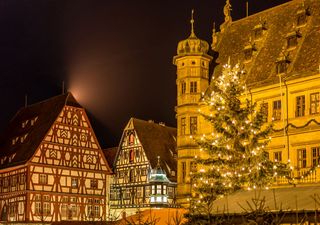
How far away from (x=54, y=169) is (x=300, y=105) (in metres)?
30.7

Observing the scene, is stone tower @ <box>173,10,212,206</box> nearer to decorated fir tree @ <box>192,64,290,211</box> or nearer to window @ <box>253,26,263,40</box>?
window @ <box>253,26,263,40</box>

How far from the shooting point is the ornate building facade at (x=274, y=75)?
107 feet

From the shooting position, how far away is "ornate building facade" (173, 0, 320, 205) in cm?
3269

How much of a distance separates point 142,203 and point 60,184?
8611 millimetres

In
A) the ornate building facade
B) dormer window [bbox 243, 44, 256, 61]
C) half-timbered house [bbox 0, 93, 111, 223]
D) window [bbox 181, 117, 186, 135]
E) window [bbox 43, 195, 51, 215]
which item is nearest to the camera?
the ornate building facade

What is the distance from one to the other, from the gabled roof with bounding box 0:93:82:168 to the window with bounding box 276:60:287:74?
29.2 m

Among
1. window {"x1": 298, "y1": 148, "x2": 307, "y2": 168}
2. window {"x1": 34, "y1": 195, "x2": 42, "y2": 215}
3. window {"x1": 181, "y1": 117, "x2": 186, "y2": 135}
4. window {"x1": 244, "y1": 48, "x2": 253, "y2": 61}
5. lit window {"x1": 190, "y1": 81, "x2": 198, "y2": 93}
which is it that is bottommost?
window {"x1": 34, "y1": 195, "x2": 42, "y2": 215}

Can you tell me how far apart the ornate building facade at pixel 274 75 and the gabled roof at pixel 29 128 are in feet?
69.5

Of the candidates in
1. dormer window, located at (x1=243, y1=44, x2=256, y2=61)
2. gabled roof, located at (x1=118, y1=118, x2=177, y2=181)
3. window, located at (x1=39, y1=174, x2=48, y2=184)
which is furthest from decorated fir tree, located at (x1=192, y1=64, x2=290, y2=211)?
gabled roof, located at (x1=118, y1=118, x2=177, y2=181)

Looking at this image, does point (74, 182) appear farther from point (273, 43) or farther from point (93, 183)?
point (273, 43)

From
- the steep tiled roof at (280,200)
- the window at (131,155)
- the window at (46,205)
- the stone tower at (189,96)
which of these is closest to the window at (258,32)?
the stone tower at (189,96)

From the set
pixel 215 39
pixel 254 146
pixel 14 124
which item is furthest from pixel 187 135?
pixel 14 124

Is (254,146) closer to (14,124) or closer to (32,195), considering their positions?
(32,195)

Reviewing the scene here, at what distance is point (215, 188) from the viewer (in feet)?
87.7
